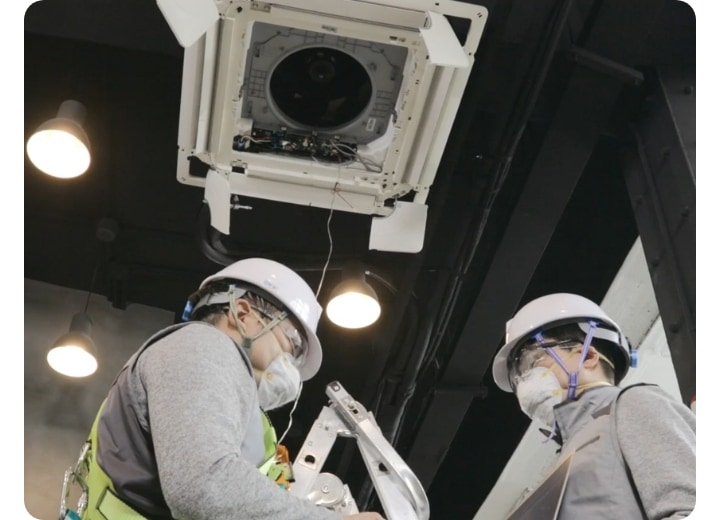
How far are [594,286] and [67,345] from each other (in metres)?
2.78

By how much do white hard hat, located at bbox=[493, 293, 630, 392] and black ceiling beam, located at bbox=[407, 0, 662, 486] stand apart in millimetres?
801

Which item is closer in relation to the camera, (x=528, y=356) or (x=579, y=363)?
(x=579, y=363)

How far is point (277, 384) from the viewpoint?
2656mm

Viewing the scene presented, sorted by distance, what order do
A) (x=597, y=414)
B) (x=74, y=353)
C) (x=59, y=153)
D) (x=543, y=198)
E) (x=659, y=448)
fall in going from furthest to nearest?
(x=74, y=353) < (x=543, y=198) < (x=59, y=153) < (x=597, y=414) < (x=659, y=448)

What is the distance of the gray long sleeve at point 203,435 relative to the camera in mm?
1901

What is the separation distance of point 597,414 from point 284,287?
3.68 ft

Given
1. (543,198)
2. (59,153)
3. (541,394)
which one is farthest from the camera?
(543,198)

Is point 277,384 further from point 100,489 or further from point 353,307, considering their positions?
point 353,307

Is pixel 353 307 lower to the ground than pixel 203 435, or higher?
lower

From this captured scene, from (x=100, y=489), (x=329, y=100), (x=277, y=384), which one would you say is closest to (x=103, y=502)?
(x=100, y=489)

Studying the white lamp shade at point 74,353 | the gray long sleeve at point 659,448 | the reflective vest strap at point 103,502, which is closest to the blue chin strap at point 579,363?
the gray long sleeve at point 659,448

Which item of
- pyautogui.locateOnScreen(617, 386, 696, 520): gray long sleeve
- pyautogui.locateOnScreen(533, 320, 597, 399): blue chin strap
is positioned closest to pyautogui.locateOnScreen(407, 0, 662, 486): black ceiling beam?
pyautogui.locateOnScreen(533, 320, 597, 399): blue chin strap

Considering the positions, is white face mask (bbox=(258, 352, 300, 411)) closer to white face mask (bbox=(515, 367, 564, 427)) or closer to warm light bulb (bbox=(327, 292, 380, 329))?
white face mask (bbox=(515, 367, 564, 427))

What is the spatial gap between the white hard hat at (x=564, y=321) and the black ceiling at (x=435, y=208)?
32.9 inches
